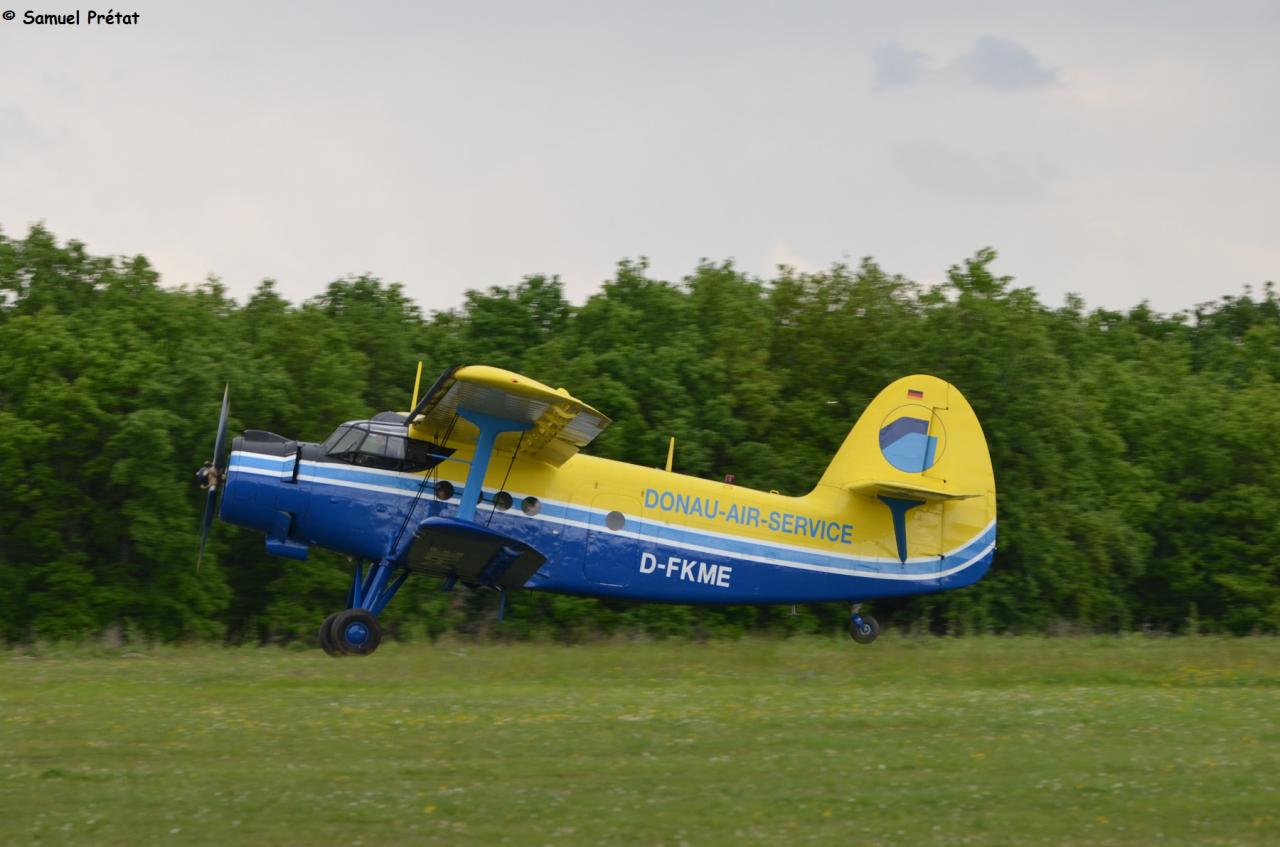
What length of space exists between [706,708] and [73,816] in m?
5.21

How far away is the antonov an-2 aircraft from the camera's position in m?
14.8

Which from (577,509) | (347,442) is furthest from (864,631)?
(347,442)

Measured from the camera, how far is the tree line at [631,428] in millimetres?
22109

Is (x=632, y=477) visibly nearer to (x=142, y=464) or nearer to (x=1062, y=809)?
(x=1062, y=809)

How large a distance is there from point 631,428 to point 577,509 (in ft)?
26.8

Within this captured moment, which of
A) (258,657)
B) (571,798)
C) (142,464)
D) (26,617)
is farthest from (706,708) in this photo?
(26,617)

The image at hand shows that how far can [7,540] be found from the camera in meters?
22.8

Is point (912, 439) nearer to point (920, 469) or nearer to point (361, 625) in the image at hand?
point (920, 469)

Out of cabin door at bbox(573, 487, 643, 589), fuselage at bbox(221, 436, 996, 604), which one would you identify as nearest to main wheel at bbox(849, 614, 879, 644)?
fuselage at bbox(221, 436, 996, 604)

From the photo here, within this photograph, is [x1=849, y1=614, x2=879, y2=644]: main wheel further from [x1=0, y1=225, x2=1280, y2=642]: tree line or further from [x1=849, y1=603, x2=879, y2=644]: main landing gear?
[x1=0, y1=225, x2=1280, y2=642]: tree line

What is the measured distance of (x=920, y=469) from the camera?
1714 centimetres

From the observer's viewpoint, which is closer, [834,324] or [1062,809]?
[1062,809]

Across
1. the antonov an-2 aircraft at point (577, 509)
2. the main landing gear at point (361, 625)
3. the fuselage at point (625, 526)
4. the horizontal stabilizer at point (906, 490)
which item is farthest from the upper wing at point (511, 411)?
the horizontal stabilizer at point (906, 490)

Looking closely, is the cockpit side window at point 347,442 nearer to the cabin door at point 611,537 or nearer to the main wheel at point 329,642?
the main wheel at point 329,642
